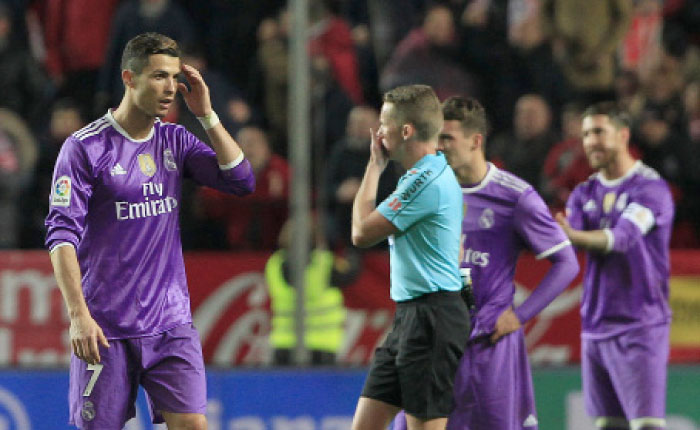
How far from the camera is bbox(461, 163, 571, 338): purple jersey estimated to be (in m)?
5.85

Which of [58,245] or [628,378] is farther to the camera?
[628,378]

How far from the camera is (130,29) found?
1009 cm

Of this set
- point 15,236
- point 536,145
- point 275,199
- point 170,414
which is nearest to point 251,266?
point 275,199

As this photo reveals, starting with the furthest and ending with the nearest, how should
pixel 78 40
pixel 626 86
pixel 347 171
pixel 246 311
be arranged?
pixel 626 86 < pixel 78 40 < pixel 347 171 < pixel 246 311

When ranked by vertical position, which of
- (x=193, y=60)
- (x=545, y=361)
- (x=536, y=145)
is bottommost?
(x=545, y=361)

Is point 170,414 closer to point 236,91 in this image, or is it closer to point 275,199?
point 275,199

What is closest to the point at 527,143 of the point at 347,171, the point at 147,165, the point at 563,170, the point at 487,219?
the point at 563,170

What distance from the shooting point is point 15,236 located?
9000 millimetres

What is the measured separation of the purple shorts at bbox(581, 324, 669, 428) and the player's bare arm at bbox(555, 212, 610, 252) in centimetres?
51

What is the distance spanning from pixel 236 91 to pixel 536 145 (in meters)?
2.45

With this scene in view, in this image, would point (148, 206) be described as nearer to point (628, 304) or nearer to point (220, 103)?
point (628, 304)

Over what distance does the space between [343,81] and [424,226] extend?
5315mm

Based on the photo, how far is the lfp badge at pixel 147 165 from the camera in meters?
5.29

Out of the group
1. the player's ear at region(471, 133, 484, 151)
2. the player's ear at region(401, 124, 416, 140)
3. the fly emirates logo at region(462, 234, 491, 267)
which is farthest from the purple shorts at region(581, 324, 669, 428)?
the player's ear at region(401, 124, 416, 140)
